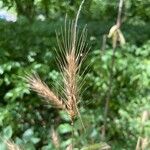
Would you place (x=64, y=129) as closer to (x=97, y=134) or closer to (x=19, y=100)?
(x=97, y=134)

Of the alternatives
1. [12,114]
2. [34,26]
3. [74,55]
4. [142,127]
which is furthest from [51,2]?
[74,55]

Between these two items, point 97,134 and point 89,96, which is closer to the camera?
point 97,134

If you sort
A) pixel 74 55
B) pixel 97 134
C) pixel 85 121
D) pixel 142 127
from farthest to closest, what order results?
pixel 142 127 → pixel 97 134 → pixel 85 121 → pixel 74 55

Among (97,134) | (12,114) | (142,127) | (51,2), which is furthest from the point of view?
(51,2)

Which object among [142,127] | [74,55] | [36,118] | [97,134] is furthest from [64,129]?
[74,55]

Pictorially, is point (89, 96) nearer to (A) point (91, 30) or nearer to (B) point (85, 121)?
(A) point (91, 30)

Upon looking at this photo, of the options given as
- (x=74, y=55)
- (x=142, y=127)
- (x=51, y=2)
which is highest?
(x=74, y=55)

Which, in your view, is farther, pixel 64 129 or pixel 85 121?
pixel 64 129

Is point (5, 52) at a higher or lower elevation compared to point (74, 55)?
lower

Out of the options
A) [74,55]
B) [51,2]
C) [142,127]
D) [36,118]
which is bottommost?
[36,118]
